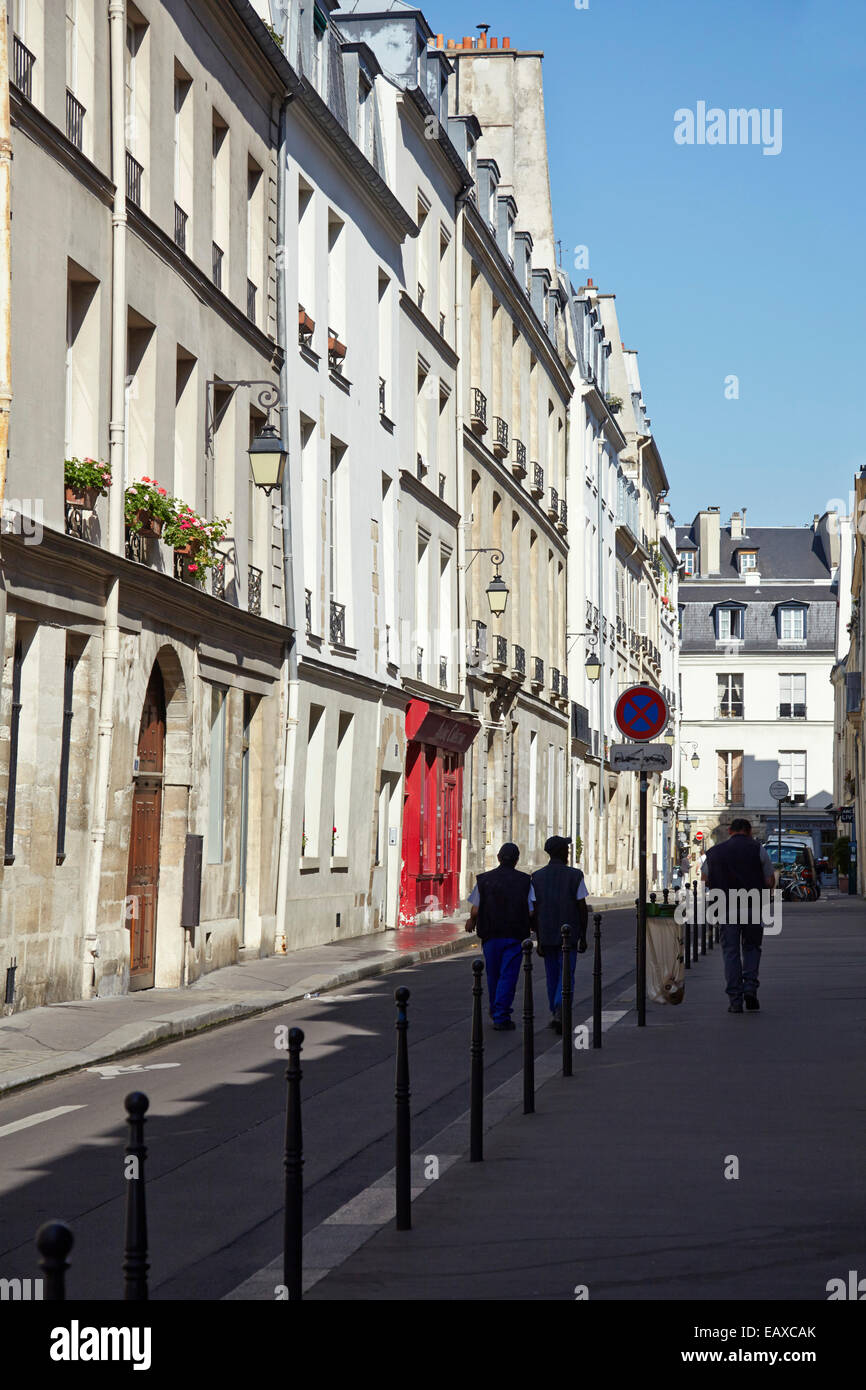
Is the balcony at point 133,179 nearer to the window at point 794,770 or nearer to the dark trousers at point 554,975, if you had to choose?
the dark trousers at point 554,975

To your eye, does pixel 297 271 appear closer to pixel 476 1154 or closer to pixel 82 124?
pixel 82 124

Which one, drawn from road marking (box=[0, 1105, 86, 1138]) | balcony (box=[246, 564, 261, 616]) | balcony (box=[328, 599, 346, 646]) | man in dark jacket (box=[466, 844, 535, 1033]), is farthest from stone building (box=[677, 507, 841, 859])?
road marking (box=[0, 1105, 86, 1138])

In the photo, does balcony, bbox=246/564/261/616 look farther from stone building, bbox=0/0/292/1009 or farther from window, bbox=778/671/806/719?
window, bbox=778/671/806/719

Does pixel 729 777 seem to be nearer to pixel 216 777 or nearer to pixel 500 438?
pixel 500 438

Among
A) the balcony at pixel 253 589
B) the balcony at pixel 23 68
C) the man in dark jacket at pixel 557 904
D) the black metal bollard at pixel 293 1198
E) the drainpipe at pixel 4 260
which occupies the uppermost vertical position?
the balcony at pixel 23 68

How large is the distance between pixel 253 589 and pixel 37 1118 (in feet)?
41.0

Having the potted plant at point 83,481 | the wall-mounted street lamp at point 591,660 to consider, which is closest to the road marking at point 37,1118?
the potted plant at point 83,481

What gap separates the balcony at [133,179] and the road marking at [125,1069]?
8.69m

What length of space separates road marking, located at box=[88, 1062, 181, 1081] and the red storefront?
18.2 m

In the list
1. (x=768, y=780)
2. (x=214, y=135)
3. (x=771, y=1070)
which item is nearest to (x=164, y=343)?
(x=214, y=135)

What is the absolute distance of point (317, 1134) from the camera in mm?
10125

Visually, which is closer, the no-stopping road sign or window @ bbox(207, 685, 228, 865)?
the no-stopping road sign

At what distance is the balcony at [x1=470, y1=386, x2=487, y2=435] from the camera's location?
120ft

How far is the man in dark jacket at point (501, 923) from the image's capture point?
50.2ft
